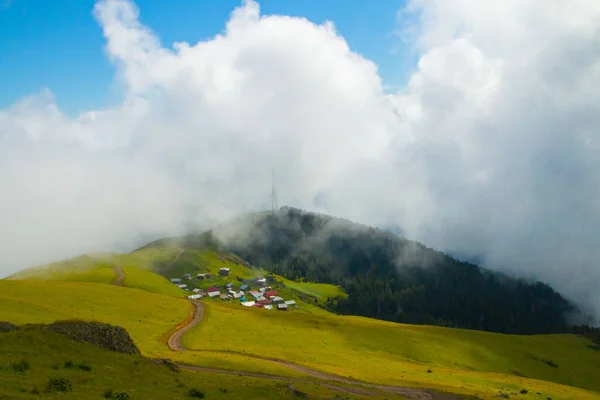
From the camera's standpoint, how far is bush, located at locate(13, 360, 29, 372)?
96.3 ft

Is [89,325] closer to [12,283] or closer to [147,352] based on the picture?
[147,352]

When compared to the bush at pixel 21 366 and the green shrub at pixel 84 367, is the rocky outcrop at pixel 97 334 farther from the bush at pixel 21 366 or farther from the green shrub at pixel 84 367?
the bush at pixel 21 366

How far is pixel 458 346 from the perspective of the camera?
114375 mm

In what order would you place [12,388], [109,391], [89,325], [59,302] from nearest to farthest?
[12,388] < [109,391] < [89,325] < [59,302]

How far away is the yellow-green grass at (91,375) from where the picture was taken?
90.2 feet

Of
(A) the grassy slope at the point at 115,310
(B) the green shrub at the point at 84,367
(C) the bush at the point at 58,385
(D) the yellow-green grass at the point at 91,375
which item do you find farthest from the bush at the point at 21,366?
(A) the grassy slope at the point at 115,310

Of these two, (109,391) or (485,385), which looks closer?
(109,391)

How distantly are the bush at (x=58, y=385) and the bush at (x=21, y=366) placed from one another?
3199mm

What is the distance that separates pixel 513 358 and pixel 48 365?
118200 mm

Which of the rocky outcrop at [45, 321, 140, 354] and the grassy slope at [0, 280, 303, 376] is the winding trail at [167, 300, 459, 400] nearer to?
the grassy slope at [0, 280, 303, 376]

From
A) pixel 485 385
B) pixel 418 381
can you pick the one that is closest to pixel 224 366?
pixel 418 381

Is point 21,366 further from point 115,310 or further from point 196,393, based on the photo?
point 115,310

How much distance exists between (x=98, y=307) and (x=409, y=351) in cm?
7746

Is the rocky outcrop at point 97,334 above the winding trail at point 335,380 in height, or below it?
above
